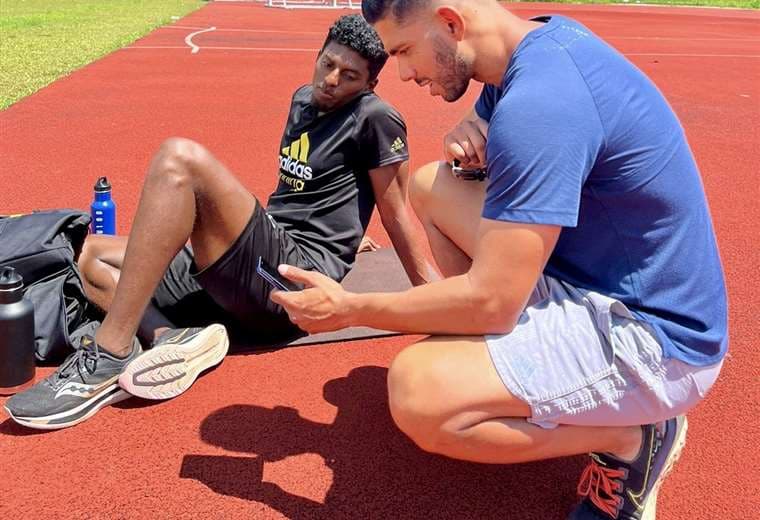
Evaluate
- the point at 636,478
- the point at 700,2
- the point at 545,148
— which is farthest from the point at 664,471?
the point at 700,2

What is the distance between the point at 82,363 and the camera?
272cm

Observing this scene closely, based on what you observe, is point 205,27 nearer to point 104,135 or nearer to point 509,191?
point 104,135

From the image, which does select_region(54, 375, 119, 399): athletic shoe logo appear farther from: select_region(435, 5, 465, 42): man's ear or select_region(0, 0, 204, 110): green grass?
select_region(0, 0, 204, 110): green grass

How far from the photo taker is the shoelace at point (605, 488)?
2.21 m

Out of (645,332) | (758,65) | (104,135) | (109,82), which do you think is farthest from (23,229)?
(758,65)

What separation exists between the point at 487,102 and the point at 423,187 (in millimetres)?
356

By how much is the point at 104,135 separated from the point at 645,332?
5.71 meters

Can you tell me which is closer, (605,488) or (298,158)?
(605,488)

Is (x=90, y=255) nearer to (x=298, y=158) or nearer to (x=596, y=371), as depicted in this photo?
(x=298, y=158)

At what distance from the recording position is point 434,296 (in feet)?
6.84

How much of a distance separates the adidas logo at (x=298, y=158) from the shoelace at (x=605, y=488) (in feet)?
5.27

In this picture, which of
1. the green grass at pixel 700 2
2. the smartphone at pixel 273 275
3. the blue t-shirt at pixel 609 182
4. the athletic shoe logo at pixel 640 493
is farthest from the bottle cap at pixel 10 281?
the green grass at pixel 700 2

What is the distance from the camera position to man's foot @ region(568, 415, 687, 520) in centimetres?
220

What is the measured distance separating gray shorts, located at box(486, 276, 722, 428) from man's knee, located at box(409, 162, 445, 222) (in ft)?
2.37
